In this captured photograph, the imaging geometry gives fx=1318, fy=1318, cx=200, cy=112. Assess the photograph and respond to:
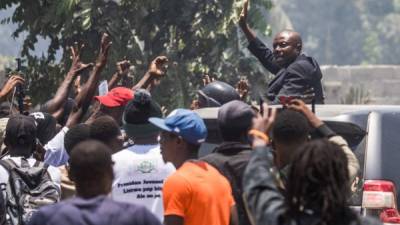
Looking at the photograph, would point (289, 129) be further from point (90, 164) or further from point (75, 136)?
point (75, 136)

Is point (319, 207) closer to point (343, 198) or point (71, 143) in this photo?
point (343, 198)

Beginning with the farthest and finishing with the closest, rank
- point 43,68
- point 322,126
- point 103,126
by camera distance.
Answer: point 43,68 < point 103,126 < point 322,126

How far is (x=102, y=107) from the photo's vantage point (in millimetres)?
8047

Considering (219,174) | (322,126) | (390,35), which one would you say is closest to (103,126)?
(219,174)

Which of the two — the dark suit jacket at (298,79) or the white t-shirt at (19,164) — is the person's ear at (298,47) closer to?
the dark suit jacket at (298,79)

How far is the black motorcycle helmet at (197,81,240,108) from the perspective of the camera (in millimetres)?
9156

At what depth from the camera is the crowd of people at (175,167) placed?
489 cm

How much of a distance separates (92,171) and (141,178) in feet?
4.37

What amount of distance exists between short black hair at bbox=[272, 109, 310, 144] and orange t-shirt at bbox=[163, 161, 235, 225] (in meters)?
0.45

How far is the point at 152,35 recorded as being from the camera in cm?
1567

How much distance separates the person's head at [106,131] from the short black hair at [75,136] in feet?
0.61

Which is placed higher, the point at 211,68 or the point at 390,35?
the point at 211,68

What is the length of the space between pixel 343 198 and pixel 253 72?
438 inches

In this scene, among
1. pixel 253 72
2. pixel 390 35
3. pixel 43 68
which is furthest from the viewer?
pixel 390 35
